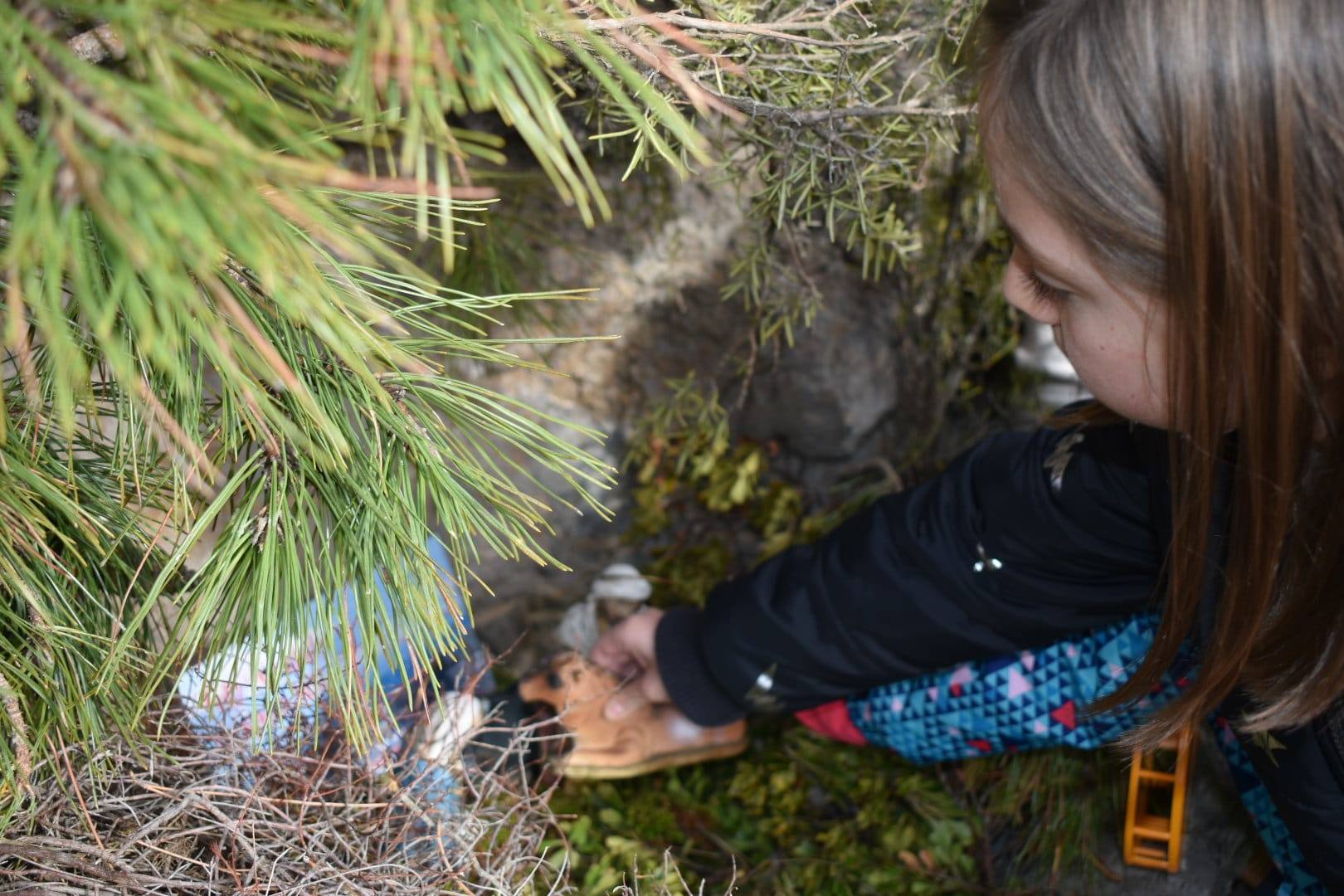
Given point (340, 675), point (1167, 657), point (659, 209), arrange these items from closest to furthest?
point (340, 675)
point (1167, 657)
point (659, 209)

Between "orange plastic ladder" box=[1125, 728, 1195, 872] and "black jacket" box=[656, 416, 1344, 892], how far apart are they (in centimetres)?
24

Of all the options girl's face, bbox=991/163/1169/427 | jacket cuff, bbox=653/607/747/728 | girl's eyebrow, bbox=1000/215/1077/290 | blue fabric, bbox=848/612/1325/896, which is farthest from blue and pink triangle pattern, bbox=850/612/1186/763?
girl's eyebrow, bbox=1000/215/1077/290

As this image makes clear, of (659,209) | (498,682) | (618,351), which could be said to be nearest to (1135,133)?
(659,209)

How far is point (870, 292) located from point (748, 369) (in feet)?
1.06

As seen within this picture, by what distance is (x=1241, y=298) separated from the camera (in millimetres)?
715

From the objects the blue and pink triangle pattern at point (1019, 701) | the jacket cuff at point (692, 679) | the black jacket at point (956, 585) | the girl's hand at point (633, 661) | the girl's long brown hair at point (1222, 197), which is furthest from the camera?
the girl's hand at point (633, 661)

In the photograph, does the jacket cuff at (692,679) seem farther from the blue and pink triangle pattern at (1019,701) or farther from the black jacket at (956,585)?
the blue and pink triangle pattern at (1019,701)

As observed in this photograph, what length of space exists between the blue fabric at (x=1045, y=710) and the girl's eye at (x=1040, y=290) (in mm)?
593

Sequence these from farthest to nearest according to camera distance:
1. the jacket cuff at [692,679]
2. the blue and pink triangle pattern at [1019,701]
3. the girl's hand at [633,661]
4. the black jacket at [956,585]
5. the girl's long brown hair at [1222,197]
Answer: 1. the girl's hand at [633,661]
2. the jacket cuff at [692,679]
3. the blue and pink triangle pattern at [1019,701]
4. the black jacket at [956,585]
5. the girl's long brown hair at [1222,197]

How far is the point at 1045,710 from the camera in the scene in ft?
4.75

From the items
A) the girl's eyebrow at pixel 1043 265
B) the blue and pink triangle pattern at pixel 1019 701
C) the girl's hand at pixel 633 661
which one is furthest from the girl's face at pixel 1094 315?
the girl's hand at pixel 633 661

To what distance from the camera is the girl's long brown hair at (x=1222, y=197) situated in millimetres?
667

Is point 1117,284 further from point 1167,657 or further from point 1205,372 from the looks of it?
point 1167,657

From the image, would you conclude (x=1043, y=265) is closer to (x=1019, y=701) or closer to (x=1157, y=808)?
(x=1019, y=701)
